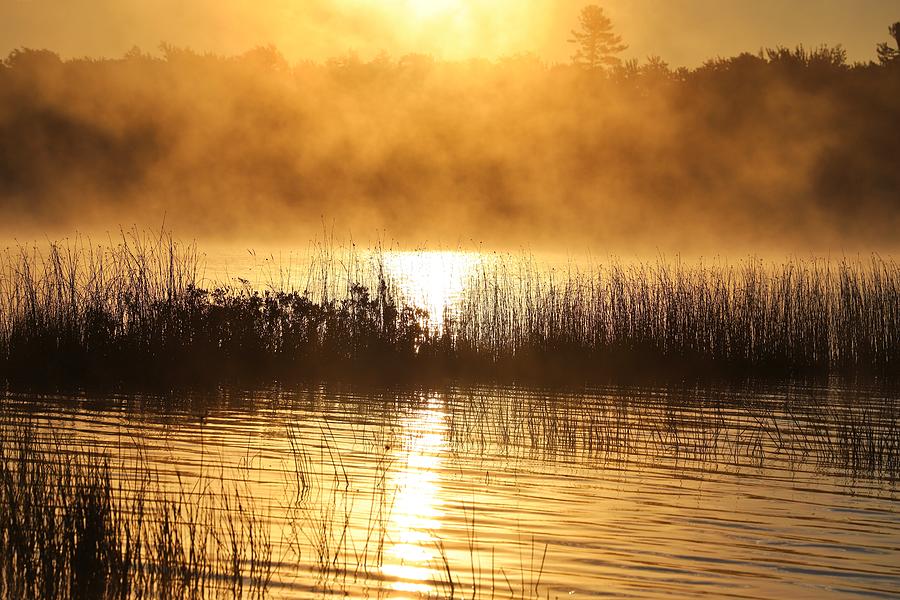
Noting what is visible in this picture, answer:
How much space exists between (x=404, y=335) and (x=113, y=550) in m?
8.22

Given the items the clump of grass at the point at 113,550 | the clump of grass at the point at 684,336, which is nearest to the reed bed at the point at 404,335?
the clump of grass at the point at 684,336

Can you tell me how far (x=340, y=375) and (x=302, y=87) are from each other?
147 feet

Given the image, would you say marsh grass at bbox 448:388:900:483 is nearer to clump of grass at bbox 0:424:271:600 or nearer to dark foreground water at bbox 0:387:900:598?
dark foreground water at bbox 0:387:900:598

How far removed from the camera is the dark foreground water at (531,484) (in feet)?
16.1

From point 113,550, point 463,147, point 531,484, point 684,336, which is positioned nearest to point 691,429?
point 531,484

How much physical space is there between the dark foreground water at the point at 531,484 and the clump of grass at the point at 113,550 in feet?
0.61

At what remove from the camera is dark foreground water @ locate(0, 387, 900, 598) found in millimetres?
4902

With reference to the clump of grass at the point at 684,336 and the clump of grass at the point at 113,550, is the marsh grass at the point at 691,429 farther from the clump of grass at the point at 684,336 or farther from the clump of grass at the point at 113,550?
the clump of grass at the point at 113,550

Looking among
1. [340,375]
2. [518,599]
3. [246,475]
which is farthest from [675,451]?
[340,375]

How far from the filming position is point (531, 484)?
6.77 metres

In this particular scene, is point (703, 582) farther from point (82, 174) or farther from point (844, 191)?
point (82, 174)

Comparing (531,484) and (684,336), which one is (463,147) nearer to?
(684,336)

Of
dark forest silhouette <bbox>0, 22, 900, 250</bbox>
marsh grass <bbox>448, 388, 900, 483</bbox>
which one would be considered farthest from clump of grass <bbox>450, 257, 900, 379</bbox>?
dark forest silhouette <bbox>0, 22, 900, 250</bbox>

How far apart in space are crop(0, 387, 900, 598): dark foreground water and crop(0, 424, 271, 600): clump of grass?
0.61 feet
